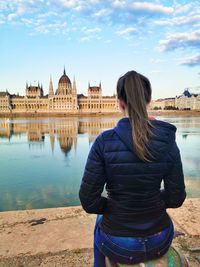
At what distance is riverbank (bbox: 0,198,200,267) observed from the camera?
11.1ft

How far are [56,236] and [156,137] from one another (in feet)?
9.23

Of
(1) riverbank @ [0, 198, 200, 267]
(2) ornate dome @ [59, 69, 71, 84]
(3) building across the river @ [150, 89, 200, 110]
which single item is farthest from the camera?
(3) building across the river @ [150, 89, 200, 110]

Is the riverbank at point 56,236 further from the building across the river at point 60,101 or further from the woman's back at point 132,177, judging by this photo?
the building across the river at point 60,101

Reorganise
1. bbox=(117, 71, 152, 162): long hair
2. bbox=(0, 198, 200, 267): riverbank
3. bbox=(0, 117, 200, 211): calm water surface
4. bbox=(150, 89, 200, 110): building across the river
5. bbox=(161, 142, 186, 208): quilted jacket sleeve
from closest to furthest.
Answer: bbox=(117, 71, 152, 162): long hair < bbox=(161, 142, 186, 208): quilted jacket sleeve < bbox=(0, 198, 200, 267): riverbank < bbox=(0, 117, 200, 211): calm water surface < bbox=(150, 89, 200, 110): building across the river

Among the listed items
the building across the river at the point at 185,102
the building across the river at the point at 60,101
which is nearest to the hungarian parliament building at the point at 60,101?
the building across the river at the point at 60,101

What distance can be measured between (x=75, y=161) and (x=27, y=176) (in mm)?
3226

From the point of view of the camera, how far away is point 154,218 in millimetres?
1793

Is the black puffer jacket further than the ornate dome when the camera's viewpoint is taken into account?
No

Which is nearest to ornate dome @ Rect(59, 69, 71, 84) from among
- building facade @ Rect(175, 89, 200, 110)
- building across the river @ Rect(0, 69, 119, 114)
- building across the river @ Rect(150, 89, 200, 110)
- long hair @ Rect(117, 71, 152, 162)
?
building across the river @ Rect(0, 69, 119, 114)

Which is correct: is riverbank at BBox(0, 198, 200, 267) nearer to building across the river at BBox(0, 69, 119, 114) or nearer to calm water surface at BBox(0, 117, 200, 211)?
calm water surface at BBox(0, 117, 200, 211)

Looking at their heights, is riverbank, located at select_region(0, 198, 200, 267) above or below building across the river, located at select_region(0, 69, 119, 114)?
below

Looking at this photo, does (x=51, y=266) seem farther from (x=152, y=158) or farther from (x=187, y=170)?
(x=187, y=170)

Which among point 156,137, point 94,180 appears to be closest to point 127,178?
point 94,180

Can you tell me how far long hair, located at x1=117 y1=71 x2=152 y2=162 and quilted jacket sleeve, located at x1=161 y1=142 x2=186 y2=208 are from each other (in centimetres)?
21
